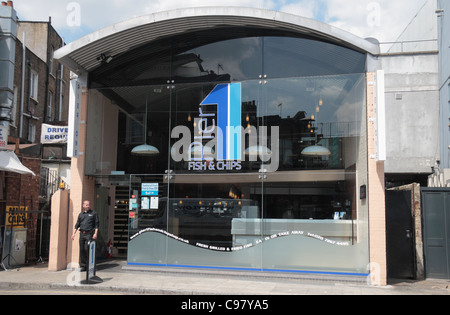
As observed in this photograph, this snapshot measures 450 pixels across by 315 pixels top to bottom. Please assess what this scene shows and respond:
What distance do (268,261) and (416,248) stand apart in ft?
13.3

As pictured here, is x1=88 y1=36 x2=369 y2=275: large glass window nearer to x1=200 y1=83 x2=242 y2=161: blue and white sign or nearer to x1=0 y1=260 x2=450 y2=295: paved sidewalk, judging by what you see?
x1=200 y1=83 x2=242 y2=161: blue and white sign

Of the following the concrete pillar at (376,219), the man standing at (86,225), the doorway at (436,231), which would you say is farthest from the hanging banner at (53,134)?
the doorway at (436,231)

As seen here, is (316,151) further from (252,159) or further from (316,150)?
(252,159)

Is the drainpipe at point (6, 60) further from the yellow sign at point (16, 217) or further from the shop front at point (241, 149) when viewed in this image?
the yellow sign at point (16, 217)

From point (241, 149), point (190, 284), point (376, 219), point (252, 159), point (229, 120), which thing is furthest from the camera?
point (229, 120)

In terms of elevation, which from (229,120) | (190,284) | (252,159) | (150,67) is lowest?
(190,284)

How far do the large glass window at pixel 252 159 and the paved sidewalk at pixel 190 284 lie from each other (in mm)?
431

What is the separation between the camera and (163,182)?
39.9ft

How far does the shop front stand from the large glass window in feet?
0.09

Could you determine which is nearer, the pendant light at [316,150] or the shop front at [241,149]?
the shop front at [241,149]

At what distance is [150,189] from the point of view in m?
12.3

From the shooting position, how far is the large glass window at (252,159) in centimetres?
1104

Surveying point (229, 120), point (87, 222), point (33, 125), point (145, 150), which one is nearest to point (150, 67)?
point (145, 150)

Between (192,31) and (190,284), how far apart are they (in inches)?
269
